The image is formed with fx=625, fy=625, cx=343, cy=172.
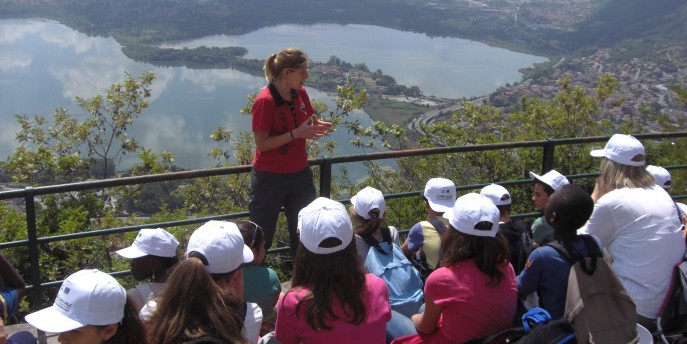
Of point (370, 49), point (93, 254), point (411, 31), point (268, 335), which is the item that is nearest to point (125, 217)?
point (93, 254)

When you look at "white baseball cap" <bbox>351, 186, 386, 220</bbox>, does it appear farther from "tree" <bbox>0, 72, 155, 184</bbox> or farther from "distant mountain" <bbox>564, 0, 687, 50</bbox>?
"distant mountain" <bbox>564, 0, 687, 50</bbox>

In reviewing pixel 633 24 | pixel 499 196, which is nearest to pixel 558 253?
pixel 499 196

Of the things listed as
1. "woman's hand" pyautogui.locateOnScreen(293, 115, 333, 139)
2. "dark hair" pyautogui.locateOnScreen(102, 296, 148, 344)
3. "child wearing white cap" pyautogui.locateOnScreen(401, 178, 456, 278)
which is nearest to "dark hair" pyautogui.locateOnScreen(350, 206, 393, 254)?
"child wearing white cap" pyautogui.locateOnScreen(401, 178, 456, 278)

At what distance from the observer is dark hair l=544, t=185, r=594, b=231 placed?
3182mm

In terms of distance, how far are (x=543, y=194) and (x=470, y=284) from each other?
1649mm

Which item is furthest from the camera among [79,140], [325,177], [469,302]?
[79,140]

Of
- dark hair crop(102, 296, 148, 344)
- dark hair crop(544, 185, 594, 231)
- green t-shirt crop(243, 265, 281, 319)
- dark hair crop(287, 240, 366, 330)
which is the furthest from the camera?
green t-shirt crop(243, 265, 281, 319)

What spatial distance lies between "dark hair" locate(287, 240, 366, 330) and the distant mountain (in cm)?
4057

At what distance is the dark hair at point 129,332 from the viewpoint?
7.82 feet

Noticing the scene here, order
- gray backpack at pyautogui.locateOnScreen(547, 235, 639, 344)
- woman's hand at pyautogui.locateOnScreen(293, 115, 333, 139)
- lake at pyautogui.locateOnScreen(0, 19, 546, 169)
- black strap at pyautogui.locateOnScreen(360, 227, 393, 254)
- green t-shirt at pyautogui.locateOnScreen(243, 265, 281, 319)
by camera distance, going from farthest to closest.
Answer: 1. lake at pyautogui.locateOnScreen(0, 19, 546, 169)
2. woman's hand at pyautogui.locateOnScreen(293, 115, 333, 139)
3. black strap at pyautogui.locateOnScreen(360, 227, 393, 254)
4. green t-shirt at pyautogui.locateOnScreen(243, 265, 281, 319)
5. gray backpack at pyautogui.locateOnScreen(547, 235, 639, 344)

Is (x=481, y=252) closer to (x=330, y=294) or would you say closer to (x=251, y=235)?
(x=330, y=294)

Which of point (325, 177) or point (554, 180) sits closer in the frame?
point (554, 180)

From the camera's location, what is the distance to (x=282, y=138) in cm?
434

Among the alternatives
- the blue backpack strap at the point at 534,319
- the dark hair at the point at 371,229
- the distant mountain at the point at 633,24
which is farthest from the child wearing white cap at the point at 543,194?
the distant mountain at the point at 633,24
